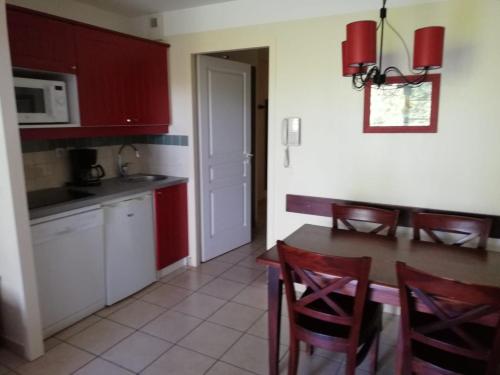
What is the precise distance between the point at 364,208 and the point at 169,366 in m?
1.59

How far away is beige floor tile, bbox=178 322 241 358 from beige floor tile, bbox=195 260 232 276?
2.99 ft

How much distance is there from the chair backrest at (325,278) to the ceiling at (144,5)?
2.35 metres

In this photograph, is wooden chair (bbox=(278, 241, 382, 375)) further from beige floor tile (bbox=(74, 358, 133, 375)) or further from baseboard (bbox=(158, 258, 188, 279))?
baseboard (bbox=(158, 258, 188, 279))

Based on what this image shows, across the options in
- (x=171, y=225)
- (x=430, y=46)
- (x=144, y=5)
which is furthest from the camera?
(x=171, y=225)

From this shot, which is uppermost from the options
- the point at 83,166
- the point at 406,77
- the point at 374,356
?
the point at 406,77

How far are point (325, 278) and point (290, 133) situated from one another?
1.44 meters

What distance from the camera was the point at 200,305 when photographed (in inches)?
117

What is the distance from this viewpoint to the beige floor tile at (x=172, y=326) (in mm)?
2578

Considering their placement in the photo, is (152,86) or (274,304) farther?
(152,86)

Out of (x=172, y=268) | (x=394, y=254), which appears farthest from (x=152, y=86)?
(x=394, y=254)

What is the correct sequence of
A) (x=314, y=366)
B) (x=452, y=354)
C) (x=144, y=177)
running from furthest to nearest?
(x=144, y=177) → (x=314, y=366) → (x=452, y=354)

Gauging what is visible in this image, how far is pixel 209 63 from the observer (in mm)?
3564

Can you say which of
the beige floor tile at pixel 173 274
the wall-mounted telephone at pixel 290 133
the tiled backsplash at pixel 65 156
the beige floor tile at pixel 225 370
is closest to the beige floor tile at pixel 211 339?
the beige floor tile at pixel 225 370

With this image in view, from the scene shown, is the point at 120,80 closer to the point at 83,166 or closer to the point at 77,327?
the point at 83,166
